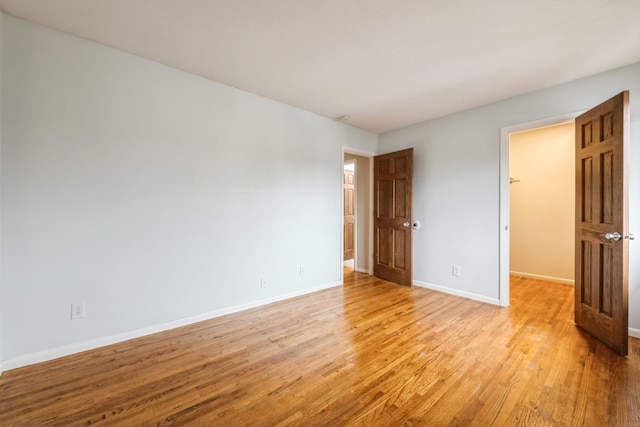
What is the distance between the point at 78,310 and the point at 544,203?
241 inches

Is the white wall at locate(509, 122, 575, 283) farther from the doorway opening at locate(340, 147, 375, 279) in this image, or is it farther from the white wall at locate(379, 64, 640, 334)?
the doorway opening at locate(340, 147, 375, 279)

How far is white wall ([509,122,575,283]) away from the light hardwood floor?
2007 mm

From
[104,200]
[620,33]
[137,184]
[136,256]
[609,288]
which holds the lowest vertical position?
[609,288]

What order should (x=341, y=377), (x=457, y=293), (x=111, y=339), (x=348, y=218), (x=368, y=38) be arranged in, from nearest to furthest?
(x=341, y=377)
(x=368, y=38)
(x=111, y=339)
(x=457, y=293)
(x=348, y=218)

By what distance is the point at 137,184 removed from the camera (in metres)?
2.34

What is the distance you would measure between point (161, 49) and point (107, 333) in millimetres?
2421

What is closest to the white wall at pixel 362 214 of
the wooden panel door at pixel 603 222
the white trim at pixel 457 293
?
the white trim at pixel 457 293

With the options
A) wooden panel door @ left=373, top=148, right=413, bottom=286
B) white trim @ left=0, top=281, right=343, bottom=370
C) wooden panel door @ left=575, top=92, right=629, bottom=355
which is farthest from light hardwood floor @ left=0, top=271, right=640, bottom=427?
wooden panel door @ left=373, top=148, right=413, bottom=286

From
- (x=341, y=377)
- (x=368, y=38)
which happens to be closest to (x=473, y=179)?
(x=368, y=38)

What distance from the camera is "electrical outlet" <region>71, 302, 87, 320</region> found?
6.80 feet

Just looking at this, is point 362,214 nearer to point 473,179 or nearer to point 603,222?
point 473,179

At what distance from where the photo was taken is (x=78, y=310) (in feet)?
6.86

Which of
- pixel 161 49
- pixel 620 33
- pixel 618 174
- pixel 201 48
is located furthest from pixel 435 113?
pixel 161 49

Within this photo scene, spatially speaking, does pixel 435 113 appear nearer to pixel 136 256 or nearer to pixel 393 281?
pixel 393 281
